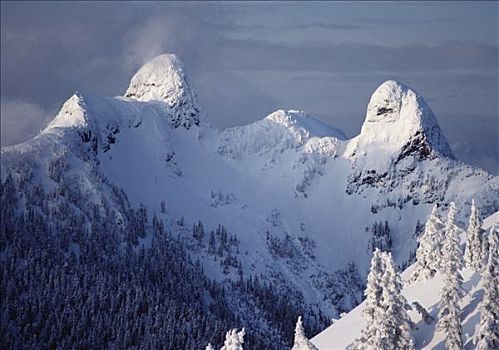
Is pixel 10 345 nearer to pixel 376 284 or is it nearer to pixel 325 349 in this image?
pixel 325 349

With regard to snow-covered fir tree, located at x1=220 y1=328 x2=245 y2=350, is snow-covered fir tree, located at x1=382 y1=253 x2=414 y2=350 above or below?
below

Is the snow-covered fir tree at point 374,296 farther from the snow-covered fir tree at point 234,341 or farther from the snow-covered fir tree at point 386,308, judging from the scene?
the snow-covered fir tree at point 234,341

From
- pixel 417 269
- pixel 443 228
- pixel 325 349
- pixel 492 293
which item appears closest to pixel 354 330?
pixel 325 349

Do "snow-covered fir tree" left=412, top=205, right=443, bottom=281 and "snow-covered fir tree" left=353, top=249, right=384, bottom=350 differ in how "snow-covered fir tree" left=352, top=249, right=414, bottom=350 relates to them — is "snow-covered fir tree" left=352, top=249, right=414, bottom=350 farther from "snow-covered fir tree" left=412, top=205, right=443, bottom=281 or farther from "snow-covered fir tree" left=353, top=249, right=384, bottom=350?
"snow-covered fir tree" left=412, top=205, right=443, bottom=281

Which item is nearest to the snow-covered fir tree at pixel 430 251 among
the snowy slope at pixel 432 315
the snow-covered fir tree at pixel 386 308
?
the snowy slope at pixel 432 315

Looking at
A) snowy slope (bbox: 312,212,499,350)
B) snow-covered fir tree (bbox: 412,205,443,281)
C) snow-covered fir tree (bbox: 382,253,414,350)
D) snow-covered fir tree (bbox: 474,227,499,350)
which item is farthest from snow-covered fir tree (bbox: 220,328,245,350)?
snow-covered fir tree (bbox: 412,205,443,281)
